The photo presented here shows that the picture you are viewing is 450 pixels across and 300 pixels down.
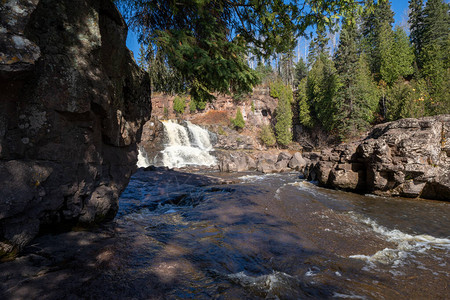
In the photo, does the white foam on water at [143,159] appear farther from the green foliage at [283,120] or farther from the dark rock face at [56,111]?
the green foliage at [283,120]

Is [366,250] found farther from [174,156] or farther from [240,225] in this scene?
[174,156]

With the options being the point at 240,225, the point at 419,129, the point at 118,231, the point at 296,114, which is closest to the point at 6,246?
the point at 118,231

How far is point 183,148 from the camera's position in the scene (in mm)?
31812

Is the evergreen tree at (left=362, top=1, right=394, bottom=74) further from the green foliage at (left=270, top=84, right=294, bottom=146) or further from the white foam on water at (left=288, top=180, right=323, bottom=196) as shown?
the white foam on water at (left=288, top=180, right=323, bottom=196)

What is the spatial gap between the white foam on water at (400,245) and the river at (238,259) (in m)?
0.02

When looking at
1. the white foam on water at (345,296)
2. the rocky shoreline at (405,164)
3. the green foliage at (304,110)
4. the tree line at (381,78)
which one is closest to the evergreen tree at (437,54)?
the tree line at (381,78)

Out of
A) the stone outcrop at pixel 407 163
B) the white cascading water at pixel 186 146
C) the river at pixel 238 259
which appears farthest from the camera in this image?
the white cascading water at pixel 186 146

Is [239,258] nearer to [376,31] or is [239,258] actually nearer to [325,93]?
[325,93]

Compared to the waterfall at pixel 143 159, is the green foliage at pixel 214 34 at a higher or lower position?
higher

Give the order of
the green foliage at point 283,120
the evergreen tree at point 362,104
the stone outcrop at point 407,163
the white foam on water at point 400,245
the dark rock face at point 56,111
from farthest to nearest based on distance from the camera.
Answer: the green foliage at point 283,120 → the evergreen tree at point 362,104 → the stone outcrop at point 407,163 → the white foam on water at point 400,245 → the dark rock face at point 56,111

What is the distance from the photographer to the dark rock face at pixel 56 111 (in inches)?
90.0

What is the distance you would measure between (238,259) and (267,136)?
42.3 meters

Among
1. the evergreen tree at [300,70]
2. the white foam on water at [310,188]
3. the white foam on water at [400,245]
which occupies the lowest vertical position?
the white foam on water at [310,188]

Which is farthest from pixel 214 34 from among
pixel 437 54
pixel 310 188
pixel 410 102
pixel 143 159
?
pixel 437 54
